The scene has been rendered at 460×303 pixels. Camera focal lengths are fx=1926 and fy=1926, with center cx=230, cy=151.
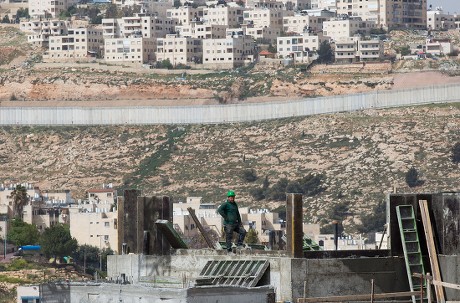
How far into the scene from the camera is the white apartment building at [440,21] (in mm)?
185375

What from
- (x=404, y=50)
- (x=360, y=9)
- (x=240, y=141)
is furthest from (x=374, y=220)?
(x=360, y=9)

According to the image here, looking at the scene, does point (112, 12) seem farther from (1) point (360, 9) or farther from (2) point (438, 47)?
(2) point (438, 47)

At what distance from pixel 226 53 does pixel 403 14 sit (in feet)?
74.4

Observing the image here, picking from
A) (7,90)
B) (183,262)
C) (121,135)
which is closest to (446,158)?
(121,135)

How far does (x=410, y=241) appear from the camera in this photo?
20016 mm

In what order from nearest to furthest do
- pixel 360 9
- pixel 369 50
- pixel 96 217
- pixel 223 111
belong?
1. pixel 96 217
2. pixel 223 111
3. pixel 369 50
4. pixel 360 9

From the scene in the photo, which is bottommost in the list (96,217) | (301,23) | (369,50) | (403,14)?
(96,217)

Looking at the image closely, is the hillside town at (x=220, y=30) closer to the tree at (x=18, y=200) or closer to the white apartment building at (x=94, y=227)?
the tree at (x=18, y=200)

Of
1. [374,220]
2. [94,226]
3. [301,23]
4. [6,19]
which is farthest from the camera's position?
[6,19]

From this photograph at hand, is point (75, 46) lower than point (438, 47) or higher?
higher

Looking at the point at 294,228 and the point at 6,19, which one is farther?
the point at 6,19

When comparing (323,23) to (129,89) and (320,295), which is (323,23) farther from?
(320,295)

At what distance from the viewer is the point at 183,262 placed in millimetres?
20703

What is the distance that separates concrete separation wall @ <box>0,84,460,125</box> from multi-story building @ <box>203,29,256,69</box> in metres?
17.6
